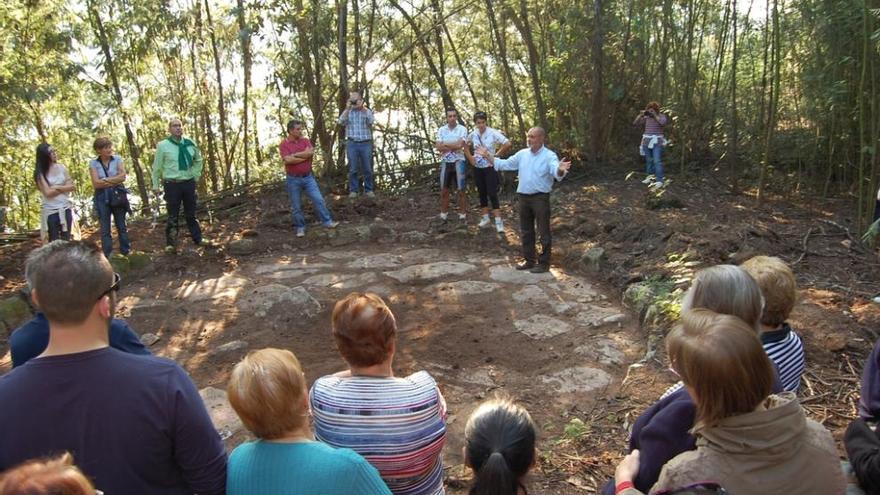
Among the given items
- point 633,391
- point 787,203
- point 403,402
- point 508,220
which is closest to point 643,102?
point 787,203

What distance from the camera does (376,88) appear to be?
12.4 m

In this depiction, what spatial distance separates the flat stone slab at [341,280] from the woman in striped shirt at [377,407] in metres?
4.07

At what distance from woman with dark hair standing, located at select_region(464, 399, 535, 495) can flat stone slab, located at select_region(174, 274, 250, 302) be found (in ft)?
15.6

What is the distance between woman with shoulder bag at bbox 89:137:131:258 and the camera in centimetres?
646

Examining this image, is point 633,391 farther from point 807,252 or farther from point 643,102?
point 643,102

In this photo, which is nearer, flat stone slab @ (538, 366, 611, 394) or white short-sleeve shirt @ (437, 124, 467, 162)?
flat stone slab @ (538, 366, 611, 394)

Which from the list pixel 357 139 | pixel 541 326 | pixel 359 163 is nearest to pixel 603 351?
pixel 541 326

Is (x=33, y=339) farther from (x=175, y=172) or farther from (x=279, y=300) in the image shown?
(x=175, y=172)

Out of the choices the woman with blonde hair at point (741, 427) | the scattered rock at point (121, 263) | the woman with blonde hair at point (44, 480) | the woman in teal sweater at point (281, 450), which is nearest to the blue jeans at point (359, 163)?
the scattered rock at point (121, 263)

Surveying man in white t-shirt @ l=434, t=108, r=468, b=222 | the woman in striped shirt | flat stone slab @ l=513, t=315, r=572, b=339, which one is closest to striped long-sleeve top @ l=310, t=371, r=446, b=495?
the woman in striped shirt

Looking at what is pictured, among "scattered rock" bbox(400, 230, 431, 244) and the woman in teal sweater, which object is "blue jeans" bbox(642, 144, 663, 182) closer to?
"scattered rock" bbox(400, 230, 431, 244)

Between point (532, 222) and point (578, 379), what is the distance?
2627 mm

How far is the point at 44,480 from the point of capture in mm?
1147

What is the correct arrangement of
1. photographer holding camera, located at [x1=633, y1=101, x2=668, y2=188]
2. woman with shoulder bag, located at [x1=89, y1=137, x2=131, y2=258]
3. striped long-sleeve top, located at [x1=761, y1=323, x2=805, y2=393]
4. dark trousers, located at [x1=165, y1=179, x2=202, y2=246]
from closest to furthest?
striped long-sleeve top, located at [x1=761, y1=323, x2=805, y2=393]
woman with shoulder bag, located at [x1=89, y1=137, x2=131, y2=258]
dark trousers, located at [x1=165, y1=179, x2=202, y2=246]
photographer holding camera, located at [x1=633, y1=101, x2=668, y2=188]
